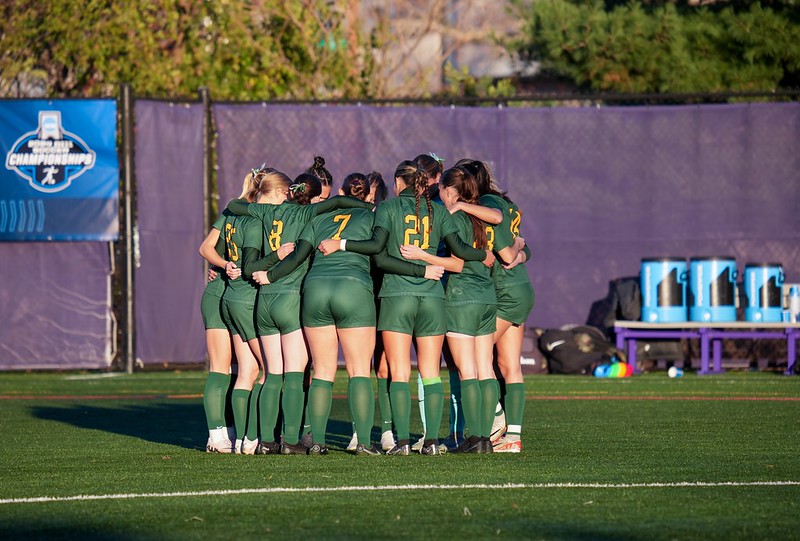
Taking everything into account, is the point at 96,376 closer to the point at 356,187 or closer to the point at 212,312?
the point at 212,312

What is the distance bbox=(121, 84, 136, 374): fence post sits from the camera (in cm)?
1570

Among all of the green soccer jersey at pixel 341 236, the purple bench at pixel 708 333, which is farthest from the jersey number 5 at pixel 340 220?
the purple bench at pixel 708 333

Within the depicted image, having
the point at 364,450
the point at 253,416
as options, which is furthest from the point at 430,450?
the point at 253,416

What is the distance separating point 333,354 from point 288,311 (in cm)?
39

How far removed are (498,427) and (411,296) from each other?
130 cm

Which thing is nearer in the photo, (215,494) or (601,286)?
(215,494)

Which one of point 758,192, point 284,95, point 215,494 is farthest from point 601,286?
point 215,494

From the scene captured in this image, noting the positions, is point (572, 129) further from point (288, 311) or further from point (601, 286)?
point (288, 311)

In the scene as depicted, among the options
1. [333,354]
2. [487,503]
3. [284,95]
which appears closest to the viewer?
[487,503]

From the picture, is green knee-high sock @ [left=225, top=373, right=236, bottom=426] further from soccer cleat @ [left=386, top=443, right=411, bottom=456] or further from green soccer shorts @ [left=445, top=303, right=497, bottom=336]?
green soccer shorts @ [left=445, top=303, right=497, bottom=336]

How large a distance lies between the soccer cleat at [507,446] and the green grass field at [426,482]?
0.27ft

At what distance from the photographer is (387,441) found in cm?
852

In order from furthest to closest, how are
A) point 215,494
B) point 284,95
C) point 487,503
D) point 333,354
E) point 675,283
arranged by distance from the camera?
point 284,95, point 675,283, point 333,354, point 215,494, point 487,503

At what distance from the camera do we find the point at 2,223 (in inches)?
Answer: 617
